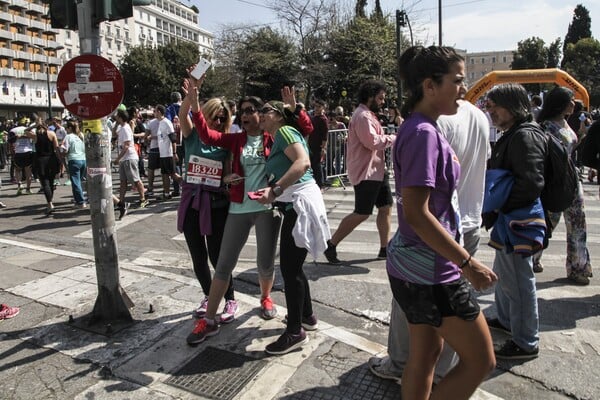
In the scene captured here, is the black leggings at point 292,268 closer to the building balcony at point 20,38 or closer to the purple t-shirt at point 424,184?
the purple t-shirt at point 424,184

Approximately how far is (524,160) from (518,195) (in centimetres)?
22

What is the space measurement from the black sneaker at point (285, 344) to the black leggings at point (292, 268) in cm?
4

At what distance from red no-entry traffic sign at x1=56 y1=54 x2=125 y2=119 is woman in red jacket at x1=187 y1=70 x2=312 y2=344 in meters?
0.67

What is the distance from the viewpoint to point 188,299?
442 cm

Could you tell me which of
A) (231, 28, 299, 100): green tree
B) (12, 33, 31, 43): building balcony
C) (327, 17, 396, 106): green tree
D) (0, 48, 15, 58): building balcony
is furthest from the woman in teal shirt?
(12, 33, 31, 43): building balcony

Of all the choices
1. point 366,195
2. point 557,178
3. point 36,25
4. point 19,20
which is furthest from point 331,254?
point 36,25

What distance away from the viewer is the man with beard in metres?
4.93

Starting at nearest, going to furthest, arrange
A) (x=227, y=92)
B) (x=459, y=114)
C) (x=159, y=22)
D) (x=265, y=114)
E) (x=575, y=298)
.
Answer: (x=459, y=114), (x=265, y=114), (x=575, y=298), (x=227, y=92), (x=159, y=22)

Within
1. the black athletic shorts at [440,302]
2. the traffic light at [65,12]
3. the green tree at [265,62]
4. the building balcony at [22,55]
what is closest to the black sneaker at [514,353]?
the black athletic shorts at [440,302]

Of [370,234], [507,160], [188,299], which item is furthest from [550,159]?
[370,234]

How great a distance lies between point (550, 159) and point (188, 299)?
3143 millimetres

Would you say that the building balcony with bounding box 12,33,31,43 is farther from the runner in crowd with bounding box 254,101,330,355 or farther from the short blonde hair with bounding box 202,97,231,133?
the runner in crowd with bounding box 254,101,330,355

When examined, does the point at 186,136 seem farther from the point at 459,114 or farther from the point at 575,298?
the point at 575,298

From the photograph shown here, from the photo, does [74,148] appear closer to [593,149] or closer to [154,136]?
[154,136]
